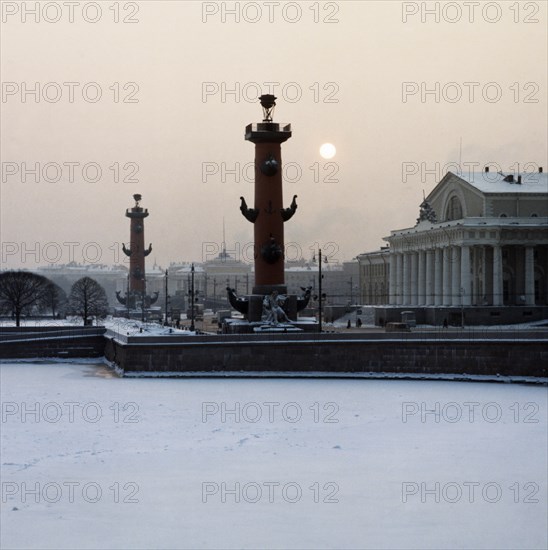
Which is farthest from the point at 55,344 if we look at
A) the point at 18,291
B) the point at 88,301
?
the point at 88,301

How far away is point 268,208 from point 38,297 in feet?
110

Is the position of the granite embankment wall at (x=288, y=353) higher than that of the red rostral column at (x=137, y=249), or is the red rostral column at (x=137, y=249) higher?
the red rostral column at (x=137, y=249)

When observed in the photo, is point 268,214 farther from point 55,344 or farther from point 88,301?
point 88,301

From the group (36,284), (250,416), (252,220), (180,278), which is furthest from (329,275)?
(250,416)

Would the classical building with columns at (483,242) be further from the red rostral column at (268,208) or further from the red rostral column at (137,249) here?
the red rostral column at (137,249)

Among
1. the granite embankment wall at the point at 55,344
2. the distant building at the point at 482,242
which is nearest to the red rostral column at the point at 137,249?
the distant building at the point at 482,242

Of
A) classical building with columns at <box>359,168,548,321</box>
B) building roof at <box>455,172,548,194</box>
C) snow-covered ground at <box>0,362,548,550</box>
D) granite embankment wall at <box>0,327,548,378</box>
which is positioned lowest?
snow-covered ground at <box>0,362,548,550</box>

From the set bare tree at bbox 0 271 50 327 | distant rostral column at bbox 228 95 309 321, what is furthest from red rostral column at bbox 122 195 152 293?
distant rostral column at bbox 228 95 309 321

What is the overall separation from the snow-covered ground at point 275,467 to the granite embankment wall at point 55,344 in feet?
29.5

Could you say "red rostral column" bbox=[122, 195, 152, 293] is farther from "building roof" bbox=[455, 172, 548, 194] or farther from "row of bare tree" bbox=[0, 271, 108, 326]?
"building roof" bbox=[455, 172, 548, 194]

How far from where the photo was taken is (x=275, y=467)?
19.4 meters

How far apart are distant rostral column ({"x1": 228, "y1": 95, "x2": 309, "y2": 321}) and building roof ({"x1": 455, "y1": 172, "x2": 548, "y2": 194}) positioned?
63.2 feet

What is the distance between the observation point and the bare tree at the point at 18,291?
6339 centimetres

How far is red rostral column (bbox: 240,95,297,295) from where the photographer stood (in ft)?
121
